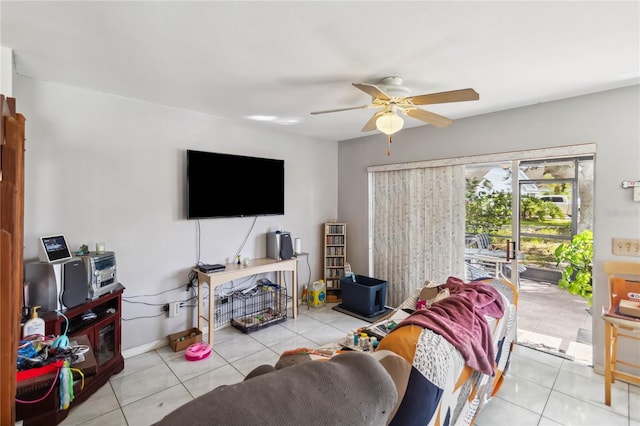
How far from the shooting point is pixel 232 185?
3420 mm

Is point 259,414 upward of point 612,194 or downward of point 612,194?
downward

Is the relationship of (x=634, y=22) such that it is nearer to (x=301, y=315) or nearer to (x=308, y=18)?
(x=308, y=18)

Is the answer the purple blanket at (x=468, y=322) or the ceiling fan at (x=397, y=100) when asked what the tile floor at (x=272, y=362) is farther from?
the ceiling fan at (x=397, y=100)

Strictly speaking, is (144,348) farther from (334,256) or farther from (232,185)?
(334,256)

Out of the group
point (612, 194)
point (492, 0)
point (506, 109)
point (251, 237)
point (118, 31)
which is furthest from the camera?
point (251, 237)

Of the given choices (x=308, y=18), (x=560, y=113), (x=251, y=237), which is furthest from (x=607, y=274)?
(x=251, y=237)

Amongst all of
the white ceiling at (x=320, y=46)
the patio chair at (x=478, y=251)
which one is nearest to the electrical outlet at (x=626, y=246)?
the patio chair at (x=478, y=251)

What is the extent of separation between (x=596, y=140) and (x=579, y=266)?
1249mm

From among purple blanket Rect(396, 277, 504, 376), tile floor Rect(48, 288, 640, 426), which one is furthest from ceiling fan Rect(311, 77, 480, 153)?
tile floor Rect(48, 288, 640, 426)

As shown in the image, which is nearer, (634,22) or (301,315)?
(634,22)

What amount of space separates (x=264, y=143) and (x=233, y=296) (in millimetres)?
1895

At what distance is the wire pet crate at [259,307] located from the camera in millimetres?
3458

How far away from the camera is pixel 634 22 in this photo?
1605mm

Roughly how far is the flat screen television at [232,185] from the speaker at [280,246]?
0.30 metres
